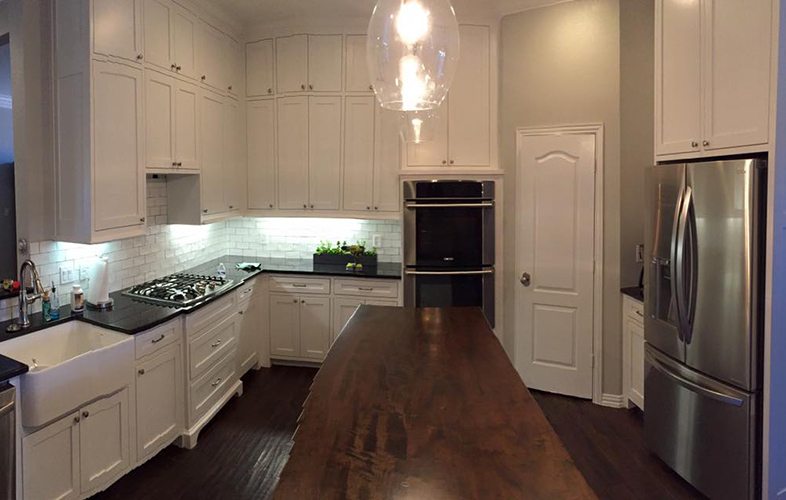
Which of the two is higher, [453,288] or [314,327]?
[453,288]

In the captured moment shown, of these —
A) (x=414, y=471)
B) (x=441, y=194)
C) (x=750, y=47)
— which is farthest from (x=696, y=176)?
(x=414, y=471)

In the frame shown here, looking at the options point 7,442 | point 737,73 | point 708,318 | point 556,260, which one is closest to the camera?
point 7,442

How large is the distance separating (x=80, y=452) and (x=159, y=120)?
6.74 feet

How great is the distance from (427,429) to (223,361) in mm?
2537


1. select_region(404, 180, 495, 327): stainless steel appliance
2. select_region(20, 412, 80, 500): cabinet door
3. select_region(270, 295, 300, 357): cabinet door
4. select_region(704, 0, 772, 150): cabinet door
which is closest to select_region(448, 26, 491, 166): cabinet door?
select_region(404, 180, 495, 327): stainless steel appliance

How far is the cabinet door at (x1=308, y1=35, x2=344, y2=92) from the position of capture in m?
4.29

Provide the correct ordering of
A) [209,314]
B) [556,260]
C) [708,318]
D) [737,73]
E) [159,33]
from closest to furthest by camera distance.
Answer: [737,73], [708,318], [159,33], [209,314], [556,260]

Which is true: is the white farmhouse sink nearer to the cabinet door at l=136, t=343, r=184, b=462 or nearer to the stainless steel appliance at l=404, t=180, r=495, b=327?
the cabinet door at l=136, t=343, r=184, b=462

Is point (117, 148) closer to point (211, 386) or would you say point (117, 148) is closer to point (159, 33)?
point (159, 33)

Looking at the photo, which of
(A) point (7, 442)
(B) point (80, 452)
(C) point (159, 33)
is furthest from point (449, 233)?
(A) point (7, 442)

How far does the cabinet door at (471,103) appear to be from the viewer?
4.02 metres

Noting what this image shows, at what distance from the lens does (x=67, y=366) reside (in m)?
2.11

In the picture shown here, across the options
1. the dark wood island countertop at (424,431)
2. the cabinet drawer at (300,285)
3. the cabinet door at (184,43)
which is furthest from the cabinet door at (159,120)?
the dark wood island countertop at (424,431)

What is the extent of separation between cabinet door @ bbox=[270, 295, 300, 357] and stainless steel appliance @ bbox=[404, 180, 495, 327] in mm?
1093
